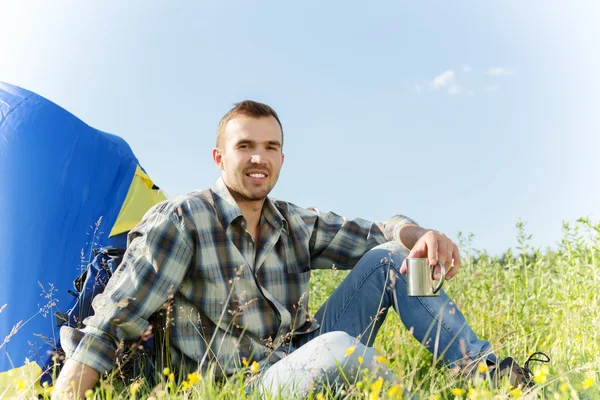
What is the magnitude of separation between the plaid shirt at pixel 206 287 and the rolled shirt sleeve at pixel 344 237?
0.13 meters

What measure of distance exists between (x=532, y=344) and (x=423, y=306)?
1.60 metres

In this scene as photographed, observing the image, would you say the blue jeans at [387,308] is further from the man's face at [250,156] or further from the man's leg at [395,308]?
the man's face at [250,156]

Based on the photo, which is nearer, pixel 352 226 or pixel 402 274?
pixel 402 274

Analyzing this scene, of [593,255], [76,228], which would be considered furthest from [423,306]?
[76,228]

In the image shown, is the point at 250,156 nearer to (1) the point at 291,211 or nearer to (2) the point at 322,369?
(1) the point at 291,211

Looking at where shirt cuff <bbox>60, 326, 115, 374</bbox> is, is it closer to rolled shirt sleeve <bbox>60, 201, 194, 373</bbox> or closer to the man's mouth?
rolled shirt sleeve <bbox>60, 201, 194, 373</bbox>

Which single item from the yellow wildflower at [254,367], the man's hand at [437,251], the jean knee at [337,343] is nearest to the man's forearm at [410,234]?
the man's hand at [437,251]

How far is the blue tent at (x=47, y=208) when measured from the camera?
3023 millimetres

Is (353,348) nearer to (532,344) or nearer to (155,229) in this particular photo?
(155,229)

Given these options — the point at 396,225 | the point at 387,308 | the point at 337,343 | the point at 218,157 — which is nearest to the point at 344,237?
the point at 396,225

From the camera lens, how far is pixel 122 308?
2.26 meters

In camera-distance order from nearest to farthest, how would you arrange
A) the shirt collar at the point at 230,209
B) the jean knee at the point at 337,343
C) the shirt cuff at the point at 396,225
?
the jean knee at the point at 337,343
the shirt collar at the point at 230,209
the shirt cuff at the point at 396,225

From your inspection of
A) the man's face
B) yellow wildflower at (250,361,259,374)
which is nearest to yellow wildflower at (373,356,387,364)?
yellow wildflower at (250,361,259,374)

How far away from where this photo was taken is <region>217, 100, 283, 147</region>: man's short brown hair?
2658 mm
